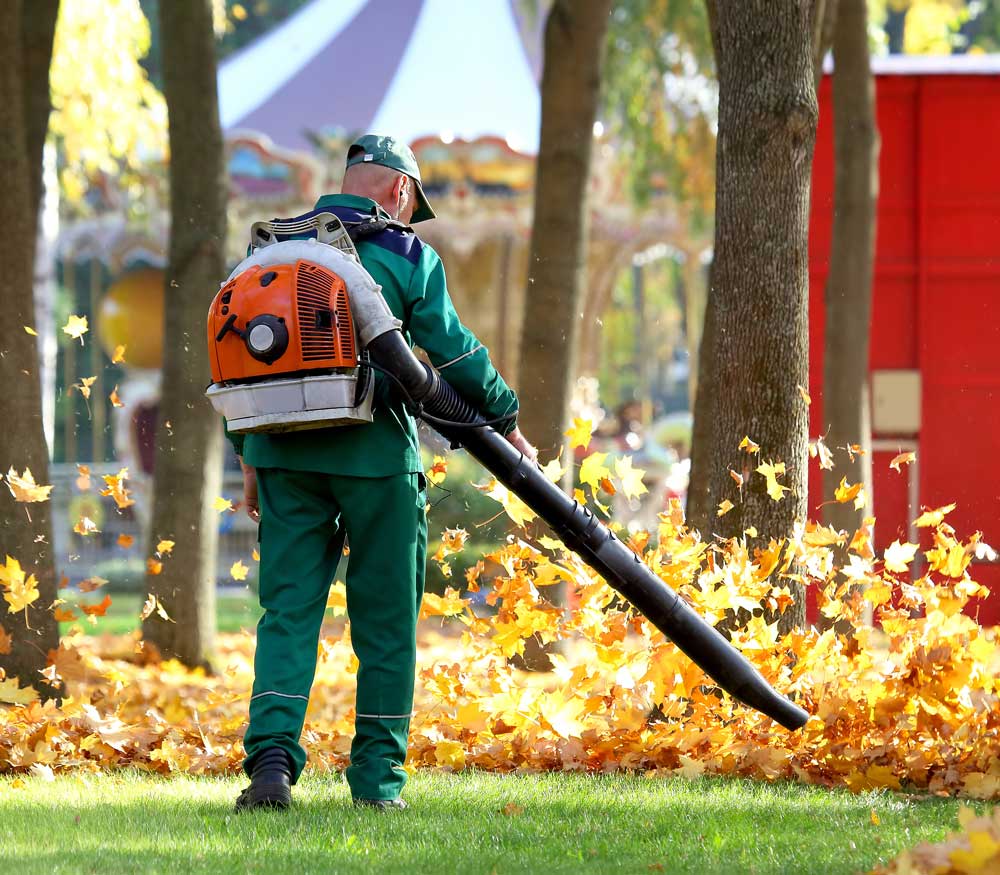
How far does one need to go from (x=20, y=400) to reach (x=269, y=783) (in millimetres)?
2805

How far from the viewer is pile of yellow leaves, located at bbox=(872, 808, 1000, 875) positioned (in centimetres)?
313

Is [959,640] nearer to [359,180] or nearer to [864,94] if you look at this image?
[359,180]

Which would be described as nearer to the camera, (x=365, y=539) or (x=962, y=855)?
(x=962, y=855)

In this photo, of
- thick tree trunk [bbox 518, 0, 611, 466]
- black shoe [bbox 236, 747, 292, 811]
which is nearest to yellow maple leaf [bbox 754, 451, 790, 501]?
black shoe [bbox 236, 747, 292, 811]

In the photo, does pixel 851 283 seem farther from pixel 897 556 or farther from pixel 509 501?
pixel 509 501

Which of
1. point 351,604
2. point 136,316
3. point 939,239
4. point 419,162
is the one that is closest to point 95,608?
point 351,604

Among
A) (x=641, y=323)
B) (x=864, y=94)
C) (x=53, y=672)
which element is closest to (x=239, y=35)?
(x=641, y=323)

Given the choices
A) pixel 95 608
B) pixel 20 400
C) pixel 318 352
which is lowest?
pixel 95 608

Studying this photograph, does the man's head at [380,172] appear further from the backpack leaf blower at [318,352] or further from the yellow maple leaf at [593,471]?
the yellow maple leaf at [593,471]

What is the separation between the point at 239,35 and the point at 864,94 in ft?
110

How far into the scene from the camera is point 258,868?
3.52m

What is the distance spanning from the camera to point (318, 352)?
410 cm

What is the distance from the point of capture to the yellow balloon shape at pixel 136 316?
66.7 feet

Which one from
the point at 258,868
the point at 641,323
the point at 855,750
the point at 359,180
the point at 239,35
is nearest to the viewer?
the point at 258,868
